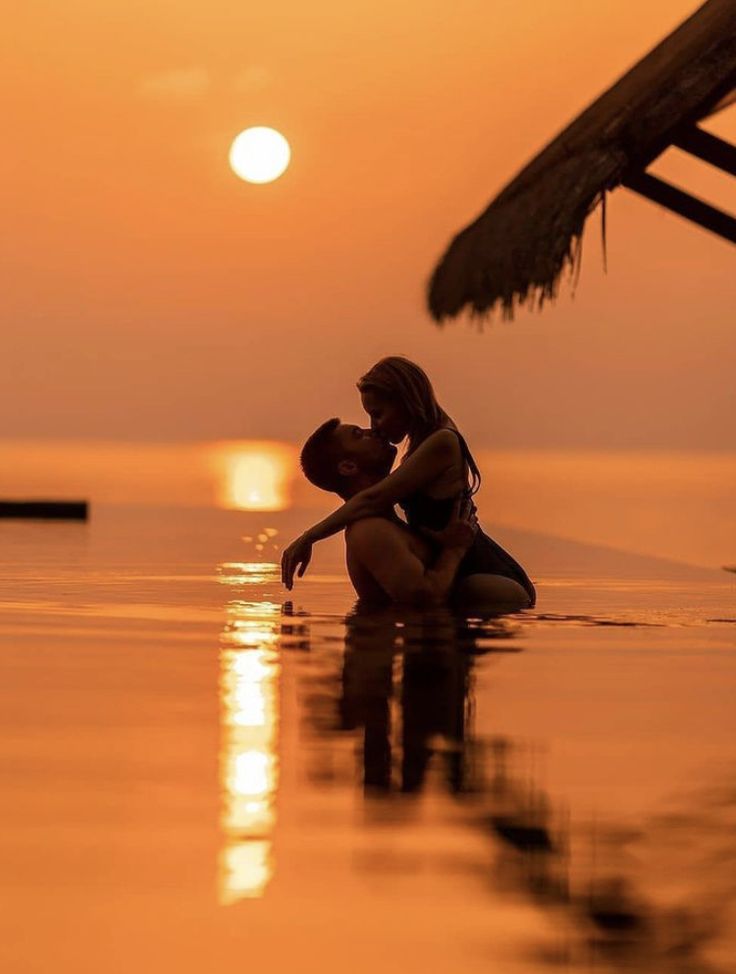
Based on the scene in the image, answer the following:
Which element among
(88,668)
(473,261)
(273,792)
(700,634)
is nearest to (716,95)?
(473,261)

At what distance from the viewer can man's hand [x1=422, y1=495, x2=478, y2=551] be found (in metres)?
9.03

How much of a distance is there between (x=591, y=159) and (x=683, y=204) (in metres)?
1.38

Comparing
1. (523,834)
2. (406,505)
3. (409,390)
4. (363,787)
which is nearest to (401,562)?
(406,505)

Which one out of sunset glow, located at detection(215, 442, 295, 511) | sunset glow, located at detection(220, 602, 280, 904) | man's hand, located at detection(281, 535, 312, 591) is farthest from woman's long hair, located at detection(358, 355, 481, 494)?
sunset glow, located at detection(215, 442, 295, 511)

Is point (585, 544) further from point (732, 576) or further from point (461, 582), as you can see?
point (461, 582)

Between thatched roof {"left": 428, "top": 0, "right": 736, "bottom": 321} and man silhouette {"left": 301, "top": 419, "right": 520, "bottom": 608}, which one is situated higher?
thatched roof {"left": 428, "top": 0, "right": 736, "bottom": 321}

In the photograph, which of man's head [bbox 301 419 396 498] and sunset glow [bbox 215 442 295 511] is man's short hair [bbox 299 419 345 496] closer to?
man's head [bbox 301 419 396 498]

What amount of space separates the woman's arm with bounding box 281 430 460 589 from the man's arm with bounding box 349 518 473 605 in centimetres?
7

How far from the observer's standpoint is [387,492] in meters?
8.77

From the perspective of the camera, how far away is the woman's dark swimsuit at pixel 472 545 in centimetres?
905

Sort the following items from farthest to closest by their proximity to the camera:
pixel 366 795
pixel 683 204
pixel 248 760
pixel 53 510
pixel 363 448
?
pixel 53 510
pixel 683 204
pixel 363 448
pixel 248 760
pixel 366 795


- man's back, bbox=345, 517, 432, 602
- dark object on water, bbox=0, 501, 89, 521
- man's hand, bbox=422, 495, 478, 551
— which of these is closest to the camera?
man's back, bbox=345, 517, 432, 602

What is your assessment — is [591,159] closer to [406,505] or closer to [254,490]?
[406,505]

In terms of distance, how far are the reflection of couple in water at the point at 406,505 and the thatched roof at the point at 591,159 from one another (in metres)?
2.14
